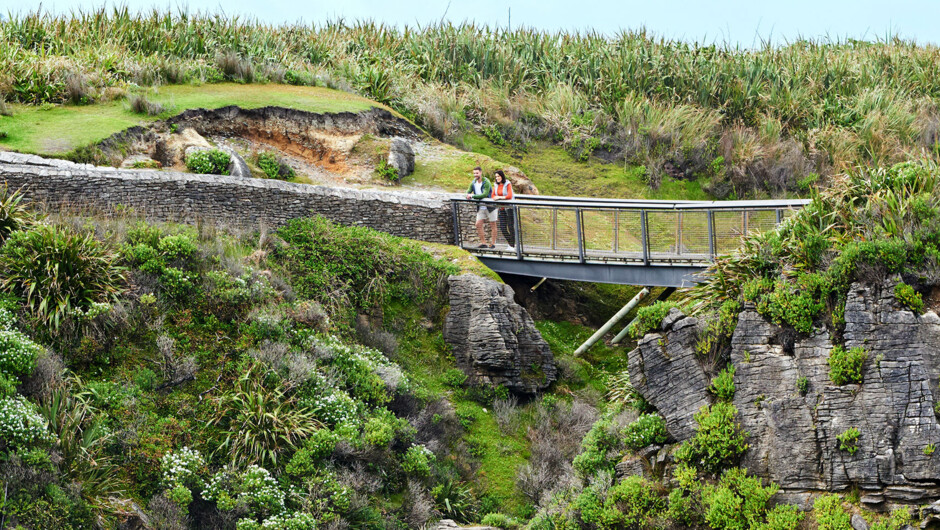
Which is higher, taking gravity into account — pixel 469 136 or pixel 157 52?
pixel 157 52

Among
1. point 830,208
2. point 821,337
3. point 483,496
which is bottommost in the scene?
point 483,496

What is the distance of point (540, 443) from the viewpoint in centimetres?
1544

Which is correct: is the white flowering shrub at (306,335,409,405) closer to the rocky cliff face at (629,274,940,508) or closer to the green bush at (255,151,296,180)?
the rocky cliff face at (629,274,940,508)

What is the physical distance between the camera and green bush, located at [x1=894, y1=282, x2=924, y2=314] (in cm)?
1138

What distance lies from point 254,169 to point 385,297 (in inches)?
197

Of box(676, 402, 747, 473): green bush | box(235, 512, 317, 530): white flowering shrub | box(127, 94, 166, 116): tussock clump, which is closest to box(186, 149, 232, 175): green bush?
box(127, 94, 166, 116): tussock clump

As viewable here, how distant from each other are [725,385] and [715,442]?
76 centimetres

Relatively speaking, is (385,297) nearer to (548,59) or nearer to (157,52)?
(157,52)

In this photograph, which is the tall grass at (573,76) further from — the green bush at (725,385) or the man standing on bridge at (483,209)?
the green bush at (725,385)

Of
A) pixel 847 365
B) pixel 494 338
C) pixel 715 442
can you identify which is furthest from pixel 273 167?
pixel 847 365

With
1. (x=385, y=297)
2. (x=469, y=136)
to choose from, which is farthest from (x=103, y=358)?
(x=469, y=136)

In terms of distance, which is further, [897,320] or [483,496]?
[483,496]

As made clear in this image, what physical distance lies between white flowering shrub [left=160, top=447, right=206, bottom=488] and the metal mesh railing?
7.28m

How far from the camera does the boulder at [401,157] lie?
2181 cm
